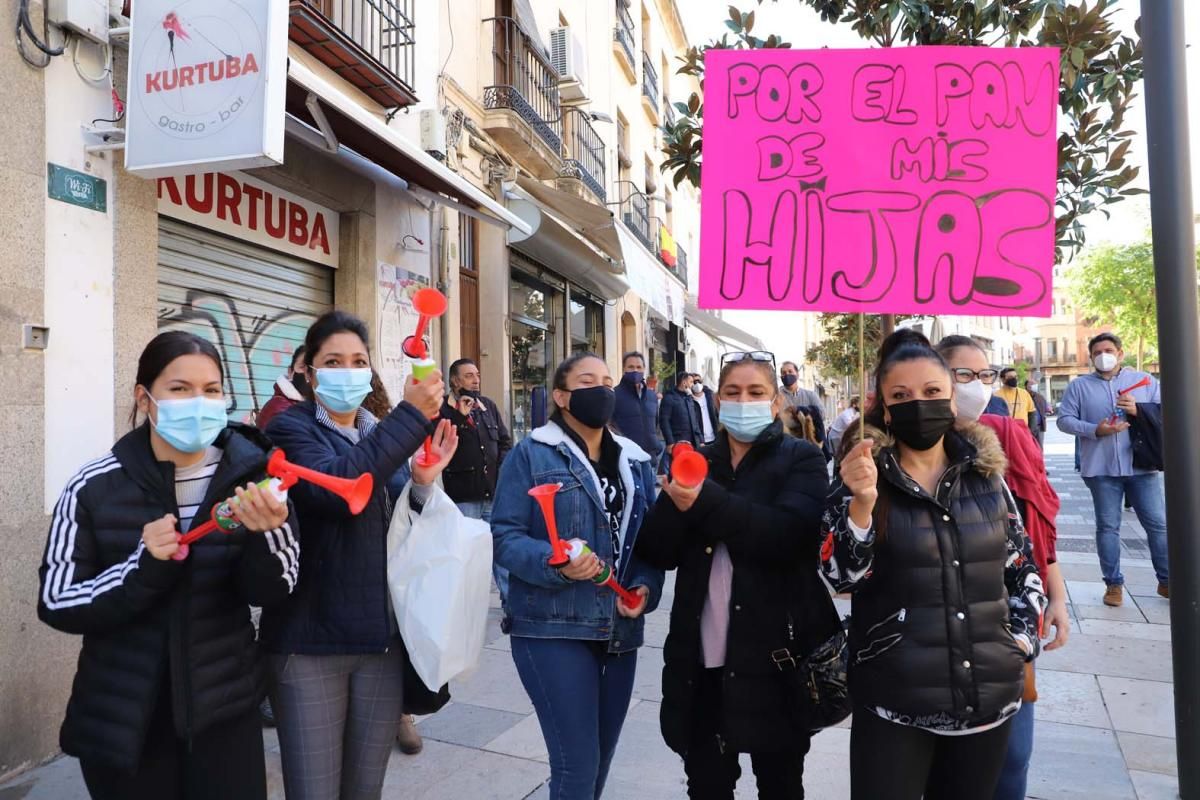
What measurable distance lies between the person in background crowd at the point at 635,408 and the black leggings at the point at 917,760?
22.8 ft

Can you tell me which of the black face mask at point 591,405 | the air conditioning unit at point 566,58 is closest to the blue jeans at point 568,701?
the black face mask at point 591,405

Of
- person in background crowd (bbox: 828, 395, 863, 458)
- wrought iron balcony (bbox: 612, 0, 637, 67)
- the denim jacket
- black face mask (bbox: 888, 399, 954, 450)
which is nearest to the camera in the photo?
black face mask (bbox: 888, 399, 954, 450)

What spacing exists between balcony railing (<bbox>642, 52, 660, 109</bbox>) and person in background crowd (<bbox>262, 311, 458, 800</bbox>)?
61.3 ft

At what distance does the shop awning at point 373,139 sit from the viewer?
4961 mm

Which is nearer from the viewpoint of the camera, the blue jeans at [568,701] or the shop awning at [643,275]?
the blue jeans at [568,701]

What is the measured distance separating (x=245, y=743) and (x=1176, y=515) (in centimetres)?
307

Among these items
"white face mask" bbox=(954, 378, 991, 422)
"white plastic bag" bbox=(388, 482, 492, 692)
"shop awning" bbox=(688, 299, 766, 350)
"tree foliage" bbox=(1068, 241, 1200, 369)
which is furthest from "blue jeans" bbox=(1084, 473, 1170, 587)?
"tree foliage" bbox=(1068, 241, 1200, 369)

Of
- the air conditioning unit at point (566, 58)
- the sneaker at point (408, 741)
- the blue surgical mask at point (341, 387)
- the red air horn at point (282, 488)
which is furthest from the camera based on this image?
the air conditioning unit at point (566, 58)

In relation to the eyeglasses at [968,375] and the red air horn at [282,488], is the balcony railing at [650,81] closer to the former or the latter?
the eyeglasses at [968,375]

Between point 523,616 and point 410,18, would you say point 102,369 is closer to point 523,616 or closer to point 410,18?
point 523,616

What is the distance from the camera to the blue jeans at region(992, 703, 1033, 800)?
260cm

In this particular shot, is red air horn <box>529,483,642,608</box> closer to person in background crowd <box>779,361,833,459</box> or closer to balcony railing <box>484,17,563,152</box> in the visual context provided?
person in background crowd <box>779,361,833,459</box>

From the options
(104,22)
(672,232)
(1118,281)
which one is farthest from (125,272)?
(1118,281)

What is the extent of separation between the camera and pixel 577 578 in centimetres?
234
